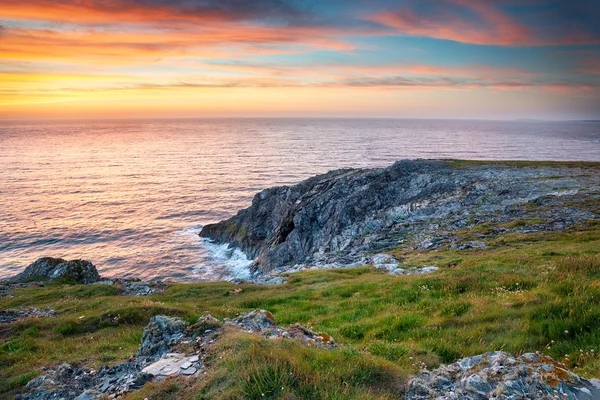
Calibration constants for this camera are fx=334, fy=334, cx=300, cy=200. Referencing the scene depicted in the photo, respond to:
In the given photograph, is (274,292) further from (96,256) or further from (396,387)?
(96,256)

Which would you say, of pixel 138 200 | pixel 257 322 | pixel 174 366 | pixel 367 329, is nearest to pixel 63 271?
pixel 257 322

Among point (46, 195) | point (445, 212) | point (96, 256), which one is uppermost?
point (445, 212)

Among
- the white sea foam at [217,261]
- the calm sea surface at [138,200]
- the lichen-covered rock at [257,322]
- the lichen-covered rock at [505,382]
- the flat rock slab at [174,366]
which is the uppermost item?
the lichen-covered rock at [505,382]

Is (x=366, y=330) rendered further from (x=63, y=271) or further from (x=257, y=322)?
(x=63, y=271)

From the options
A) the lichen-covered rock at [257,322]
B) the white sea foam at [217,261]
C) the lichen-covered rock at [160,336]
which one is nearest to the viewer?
the lichen-covered rock at [160,336]

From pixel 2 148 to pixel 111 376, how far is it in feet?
679

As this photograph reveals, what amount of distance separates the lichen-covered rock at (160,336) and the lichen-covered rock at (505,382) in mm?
7091

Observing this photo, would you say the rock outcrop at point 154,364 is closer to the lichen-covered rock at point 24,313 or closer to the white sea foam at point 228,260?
the lichen-covered rock at point 24,313

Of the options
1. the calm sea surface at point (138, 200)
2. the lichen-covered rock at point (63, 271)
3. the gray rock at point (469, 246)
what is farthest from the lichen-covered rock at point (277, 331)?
the calm sea surface at point (138, 200)

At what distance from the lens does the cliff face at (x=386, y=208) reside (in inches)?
1451

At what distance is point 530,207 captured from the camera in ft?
121

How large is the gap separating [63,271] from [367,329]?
35385mm

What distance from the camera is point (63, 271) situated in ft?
115

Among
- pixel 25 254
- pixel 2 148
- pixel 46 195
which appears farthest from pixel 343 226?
pixel 2 148
